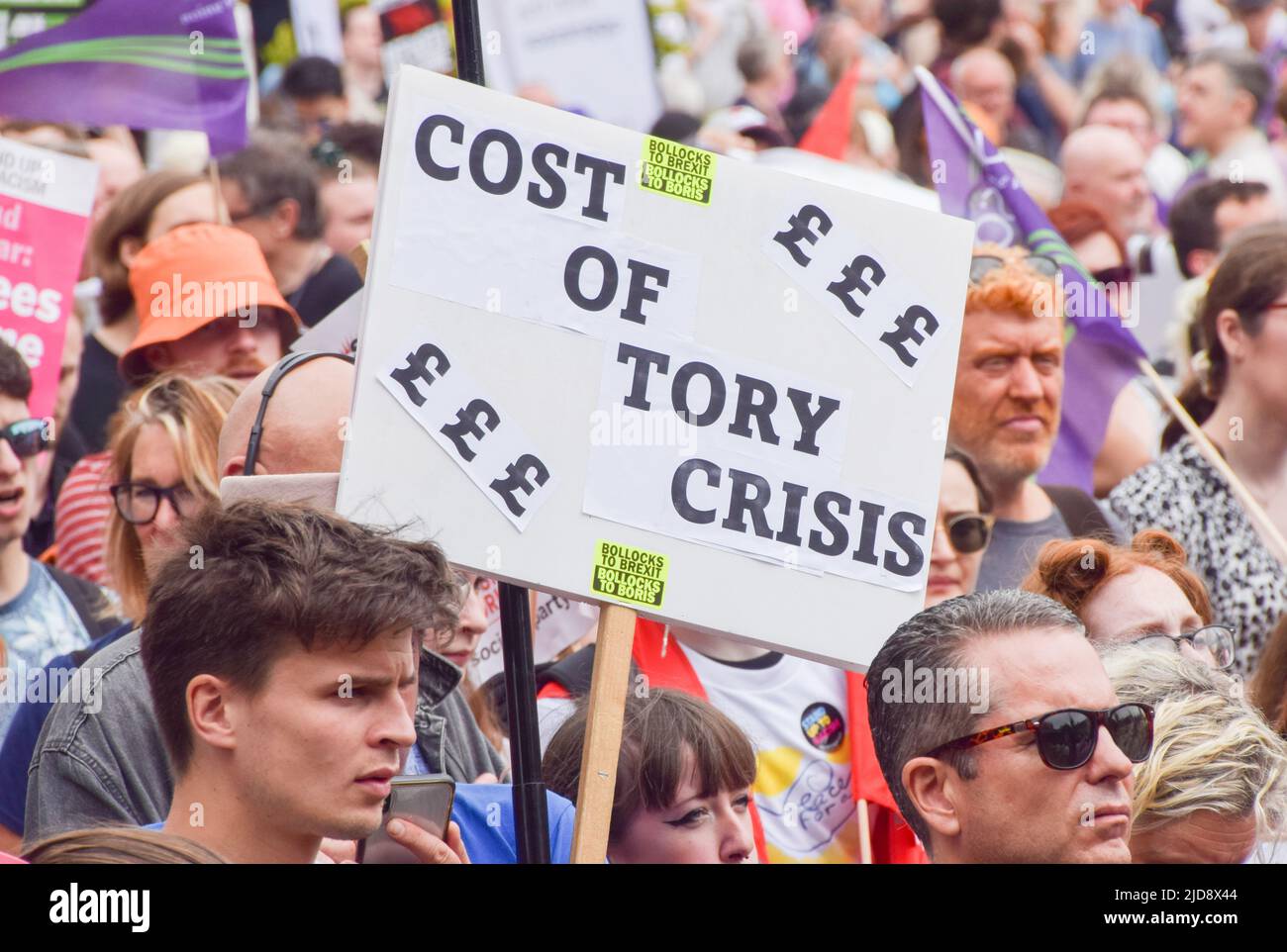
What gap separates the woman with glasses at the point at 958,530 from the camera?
4.77m

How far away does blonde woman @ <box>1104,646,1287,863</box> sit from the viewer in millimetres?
3281

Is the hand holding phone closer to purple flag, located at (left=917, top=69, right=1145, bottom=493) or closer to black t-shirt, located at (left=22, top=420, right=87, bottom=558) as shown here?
black t-shirt, located at (left=22, top=420, right=87, bottom=558)

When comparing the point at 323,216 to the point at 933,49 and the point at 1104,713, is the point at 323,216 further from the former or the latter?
the point at 933,49

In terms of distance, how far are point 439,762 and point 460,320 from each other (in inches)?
36.5

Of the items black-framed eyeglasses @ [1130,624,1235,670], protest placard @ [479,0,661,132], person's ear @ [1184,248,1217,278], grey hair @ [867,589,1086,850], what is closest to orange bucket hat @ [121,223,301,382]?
black-framed eyeglasses @ [1130,624,1235,670]

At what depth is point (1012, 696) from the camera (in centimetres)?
299

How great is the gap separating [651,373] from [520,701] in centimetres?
56

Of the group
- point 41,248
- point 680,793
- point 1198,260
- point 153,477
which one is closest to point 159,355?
point 41,248

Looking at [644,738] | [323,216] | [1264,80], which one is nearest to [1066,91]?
[1264,80]

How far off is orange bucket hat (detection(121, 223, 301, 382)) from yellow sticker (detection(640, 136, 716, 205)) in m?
2.31

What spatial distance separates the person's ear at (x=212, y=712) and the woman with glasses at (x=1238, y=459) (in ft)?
10.7

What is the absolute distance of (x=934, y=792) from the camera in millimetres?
3021

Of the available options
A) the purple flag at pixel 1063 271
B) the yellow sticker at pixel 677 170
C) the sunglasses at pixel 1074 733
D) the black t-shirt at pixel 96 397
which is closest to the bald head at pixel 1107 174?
the purple flag at pixel 1063 271
